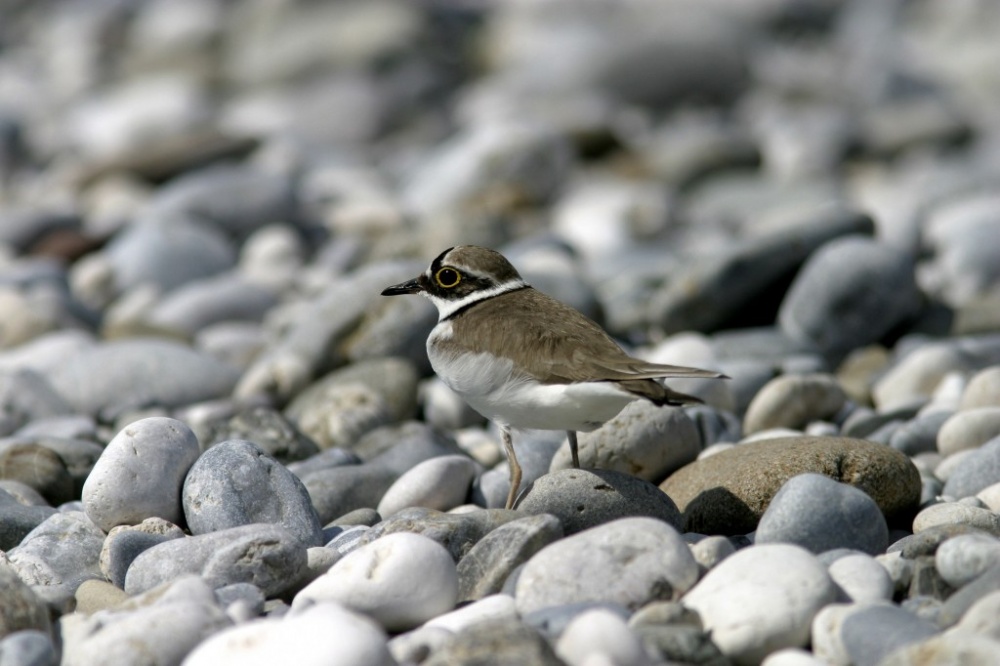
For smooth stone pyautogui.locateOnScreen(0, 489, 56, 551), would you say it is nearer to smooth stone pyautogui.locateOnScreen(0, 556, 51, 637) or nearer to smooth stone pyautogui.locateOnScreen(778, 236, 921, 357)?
smooth stone pyautogui.locateOnScreen(0, 556, 51, 637)

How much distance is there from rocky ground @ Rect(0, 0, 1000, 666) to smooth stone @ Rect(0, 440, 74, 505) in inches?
0.6

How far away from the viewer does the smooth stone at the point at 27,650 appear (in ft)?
11.4

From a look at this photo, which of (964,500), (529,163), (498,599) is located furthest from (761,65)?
(498,599)

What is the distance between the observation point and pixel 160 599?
3.82 metres

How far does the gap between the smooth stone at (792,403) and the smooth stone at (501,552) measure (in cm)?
239

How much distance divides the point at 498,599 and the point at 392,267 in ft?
14.0

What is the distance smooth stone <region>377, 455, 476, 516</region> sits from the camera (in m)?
5.25

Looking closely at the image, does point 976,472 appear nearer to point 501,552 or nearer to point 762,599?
point 762,599

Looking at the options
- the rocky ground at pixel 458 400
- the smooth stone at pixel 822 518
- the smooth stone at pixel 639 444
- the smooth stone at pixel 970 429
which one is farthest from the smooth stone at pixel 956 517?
the smooth stone at pixel 639 444

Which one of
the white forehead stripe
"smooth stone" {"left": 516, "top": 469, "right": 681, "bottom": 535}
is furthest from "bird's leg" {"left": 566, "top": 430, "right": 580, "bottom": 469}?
the white forehead stripe

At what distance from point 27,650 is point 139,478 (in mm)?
1334

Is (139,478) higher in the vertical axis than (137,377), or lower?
higher

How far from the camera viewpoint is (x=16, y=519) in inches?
198

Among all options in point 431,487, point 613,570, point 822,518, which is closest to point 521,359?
point 431,487
